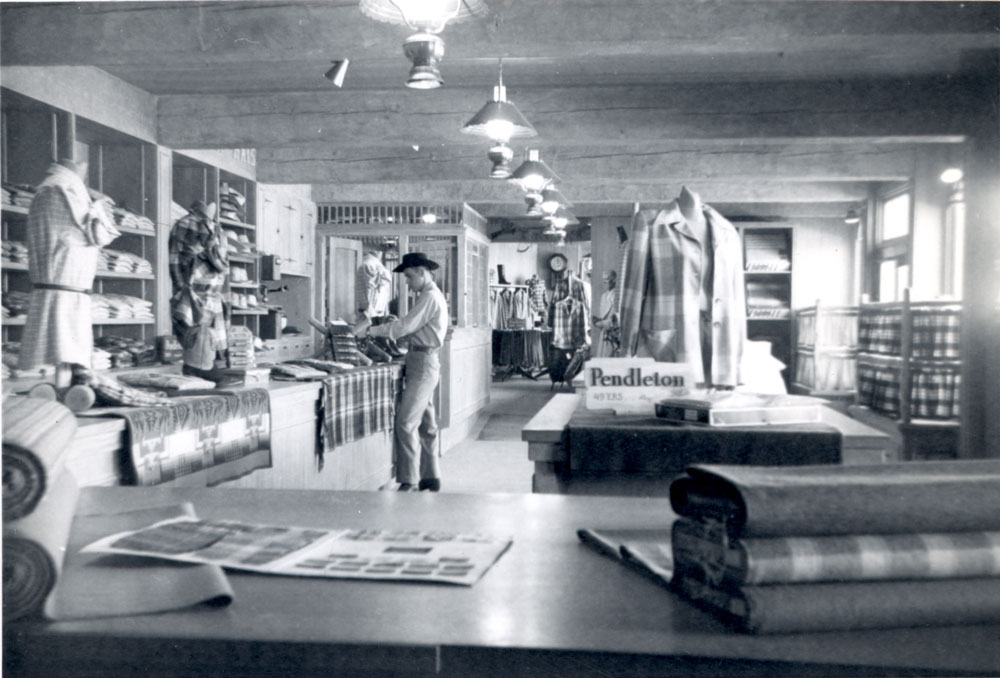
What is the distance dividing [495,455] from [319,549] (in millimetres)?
7456

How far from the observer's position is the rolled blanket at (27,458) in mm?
1081

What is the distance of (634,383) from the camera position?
11.2ft

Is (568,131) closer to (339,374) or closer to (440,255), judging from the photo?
(339,374)

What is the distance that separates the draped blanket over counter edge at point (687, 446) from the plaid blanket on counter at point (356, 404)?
2688 millimetres

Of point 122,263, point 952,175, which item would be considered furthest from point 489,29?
point 952,175

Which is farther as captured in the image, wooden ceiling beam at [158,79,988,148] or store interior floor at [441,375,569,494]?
store interior floor at [441,375,569,494]

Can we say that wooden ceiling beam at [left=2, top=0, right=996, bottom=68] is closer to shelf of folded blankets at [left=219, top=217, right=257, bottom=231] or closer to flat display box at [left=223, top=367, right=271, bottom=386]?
flat display box at [left=223, top=367, right=271, bottom=386]

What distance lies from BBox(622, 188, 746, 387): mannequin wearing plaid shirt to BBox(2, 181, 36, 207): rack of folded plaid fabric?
387 cm

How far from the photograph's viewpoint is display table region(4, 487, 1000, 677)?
0.98m

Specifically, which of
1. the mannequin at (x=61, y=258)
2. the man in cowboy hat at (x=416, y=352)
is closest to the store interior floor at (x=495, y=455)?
the man in cowboy hat at (x=416, y=352)

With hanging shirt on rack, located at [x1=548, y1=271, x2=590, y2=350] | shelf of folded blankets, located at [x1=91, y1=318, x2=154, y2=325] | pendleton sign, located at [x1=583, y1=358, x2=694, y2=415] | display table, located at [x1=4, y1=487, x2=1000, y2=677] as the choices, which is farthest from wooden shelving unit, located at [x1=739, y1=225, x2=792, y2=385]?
display table, located at [x1=4, y1=487, x2=1000, y2=677]

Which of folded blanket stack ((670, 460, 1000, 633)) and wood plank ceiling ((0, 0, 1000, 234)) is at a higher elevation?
wood plank ceiling ((0, 0, 1000, 234))

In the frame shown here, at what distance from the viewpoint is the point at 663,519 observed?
1.66 m

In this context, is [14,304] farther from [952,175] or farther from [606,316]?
[606,316]
